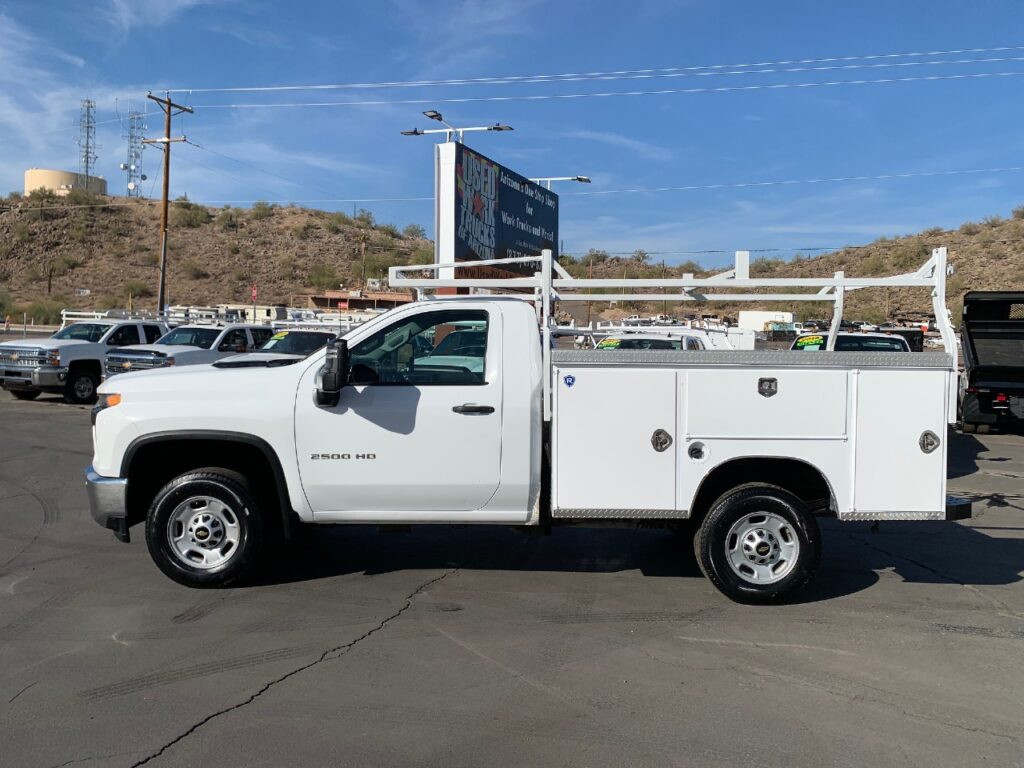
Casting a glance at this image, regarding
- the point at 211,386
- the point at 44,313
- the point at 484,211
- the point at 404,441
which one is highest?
the point at 484,211

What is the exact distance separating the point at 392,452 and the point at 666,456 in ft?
6.18

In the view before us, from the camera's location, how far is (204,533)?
20.0 ft

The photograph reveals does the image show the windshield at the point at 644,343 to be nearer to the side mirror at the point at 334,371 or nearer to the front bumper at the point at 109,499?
the side mirror at the point at 334,371

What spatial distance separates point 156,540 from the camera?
6039mm

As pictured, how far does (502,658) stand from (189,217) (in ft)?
261

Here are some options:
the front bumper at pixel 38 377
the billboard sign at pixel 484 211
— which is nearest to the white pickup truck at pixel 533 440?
the billboard sign at pixel 484 211

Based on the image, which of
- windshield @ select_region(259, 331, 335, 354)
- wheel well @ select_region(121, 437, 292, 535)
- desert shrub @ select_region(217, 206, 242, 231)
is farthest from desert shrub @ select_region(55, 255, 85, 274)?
wheel well @ select_region(121, 437, 292, 535)

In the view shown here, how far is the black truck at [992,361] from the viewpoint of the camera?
1515 cm

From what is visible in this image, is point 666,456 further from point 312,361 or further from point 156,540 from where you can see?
point 156,540

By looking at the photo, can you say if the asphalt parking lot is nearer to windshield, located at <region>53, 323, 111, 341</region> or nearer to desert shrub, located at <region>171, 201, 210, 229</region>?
windshield, located at <region>53, 323, 111, 341</region>

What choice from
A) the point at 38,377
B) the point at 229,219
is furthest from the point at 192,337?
the point at 229,219

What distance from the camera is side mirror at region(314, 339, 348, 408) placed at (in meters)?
5.65

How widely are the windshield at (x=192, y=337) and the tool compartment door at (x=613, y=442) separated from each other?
15.0 meters

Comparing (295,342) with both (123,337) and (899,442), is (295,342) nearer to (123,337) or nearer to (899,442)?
(123,337)
